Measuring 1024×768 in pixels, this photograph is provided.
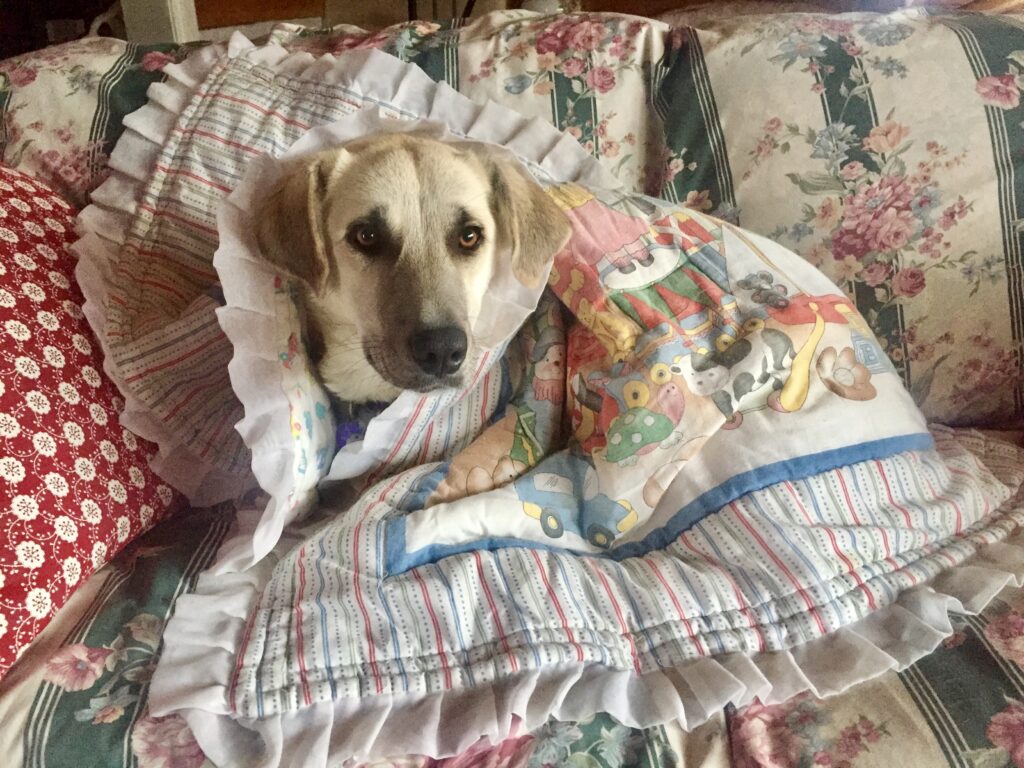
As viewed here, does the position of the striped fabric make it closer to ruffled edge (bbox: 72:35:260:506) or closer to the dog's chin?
the dog's chin

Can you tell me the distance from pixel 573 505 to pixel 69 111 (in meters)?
1.28

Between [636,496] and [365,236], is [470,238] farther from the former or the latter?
[636,496]

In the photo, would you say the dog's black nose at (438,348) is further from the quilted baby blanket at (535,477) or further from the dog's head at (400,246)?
the quilted baby blanket at (535,477)

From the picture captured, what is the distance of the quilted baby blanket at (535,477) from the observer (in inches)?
35.9

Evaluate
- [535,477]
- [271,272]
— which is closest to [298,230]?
[271,272]

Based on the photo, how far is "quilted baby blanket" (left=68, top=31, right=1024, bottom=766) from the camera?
911mm

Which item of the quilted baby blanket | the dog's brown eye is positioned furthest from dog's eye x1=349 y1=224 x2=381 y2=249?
the quilted baby blanket

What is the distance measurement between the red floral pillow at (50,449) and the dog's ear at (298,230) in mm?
334

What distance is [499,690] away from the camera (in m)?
0.91

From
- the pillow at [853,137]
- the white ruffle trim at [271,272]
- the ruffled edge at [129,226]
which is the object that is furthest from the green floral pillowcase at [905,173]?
the ruffled edge at [129,226]

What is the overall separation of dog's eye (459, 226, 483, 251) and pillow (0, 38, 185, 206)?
780 mm

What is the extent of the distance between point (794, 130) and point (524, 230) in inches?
24.6

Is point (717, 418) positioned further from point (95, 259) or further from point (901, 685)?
point (95, 259)

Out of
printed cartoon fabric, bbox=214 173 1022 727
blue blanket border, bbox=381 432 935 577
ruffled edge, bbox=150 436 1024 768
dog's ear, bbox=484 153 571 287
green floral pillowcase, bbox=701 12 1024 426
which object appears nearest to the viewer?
ruffled edge, bbox=150 436 1024 768
